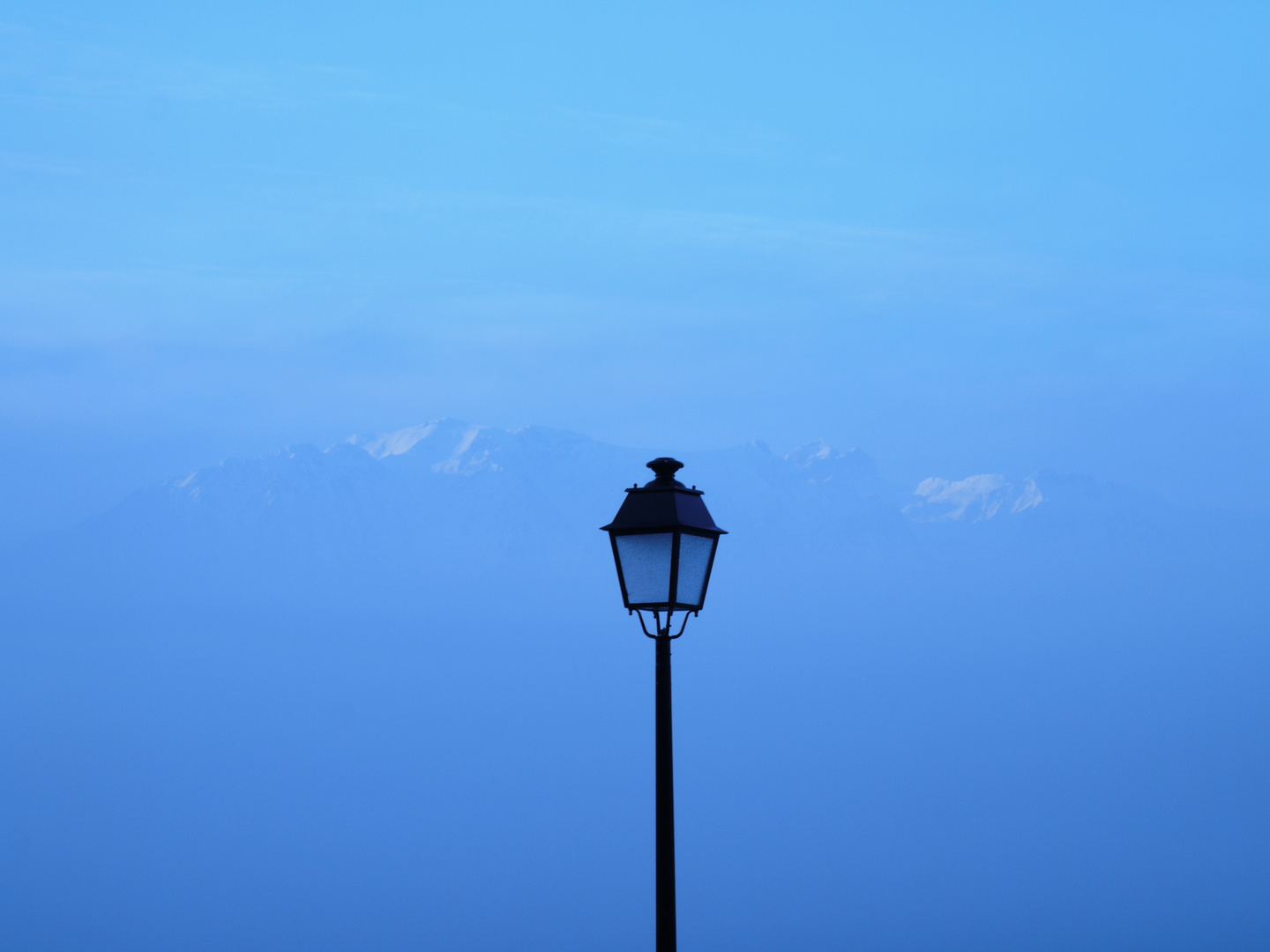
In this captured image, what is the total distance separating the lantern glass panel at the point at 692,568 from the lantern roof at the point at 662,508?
0.21 ft

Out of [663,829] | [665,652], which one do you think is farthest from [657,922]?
[665,652]

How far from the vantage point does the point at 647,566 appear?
588 cm

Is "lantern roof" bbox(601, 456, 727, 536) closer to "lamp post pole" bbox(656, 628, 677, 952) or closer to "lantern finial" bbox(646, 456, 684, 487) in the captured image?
"lantern finial" bbox(646, 456, 684, 487)

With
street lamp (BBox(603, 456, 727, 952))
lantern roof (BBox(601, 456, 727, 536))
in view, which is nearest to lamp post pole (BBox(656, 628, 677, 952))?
street lamp (BBox(603, 456, 727, 952))

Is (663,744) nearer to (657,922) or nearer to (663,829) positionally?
(663,829)

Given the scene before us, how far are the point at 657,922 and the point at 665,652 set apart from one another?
1088 millimetres

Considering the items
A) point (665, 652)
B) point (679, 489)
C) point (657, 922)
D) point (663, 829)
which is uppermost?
point (679, 489)

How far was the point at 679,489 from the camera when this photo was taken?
600 cm

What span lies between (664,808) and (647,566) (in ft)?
3.28

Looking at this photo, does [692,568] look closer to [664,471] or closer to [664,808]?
[664,471]

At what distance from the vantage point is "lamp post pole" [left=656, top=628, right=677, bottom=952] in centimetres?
564

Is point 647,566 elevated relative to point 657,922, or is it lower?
elevated

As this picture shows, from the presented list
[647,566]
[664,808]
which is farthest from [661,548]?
[664,808]

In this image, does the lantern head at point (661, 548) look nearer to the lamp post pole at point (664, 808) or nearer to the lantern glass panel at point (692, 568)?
the lantern glass panel at point (692, 568)
